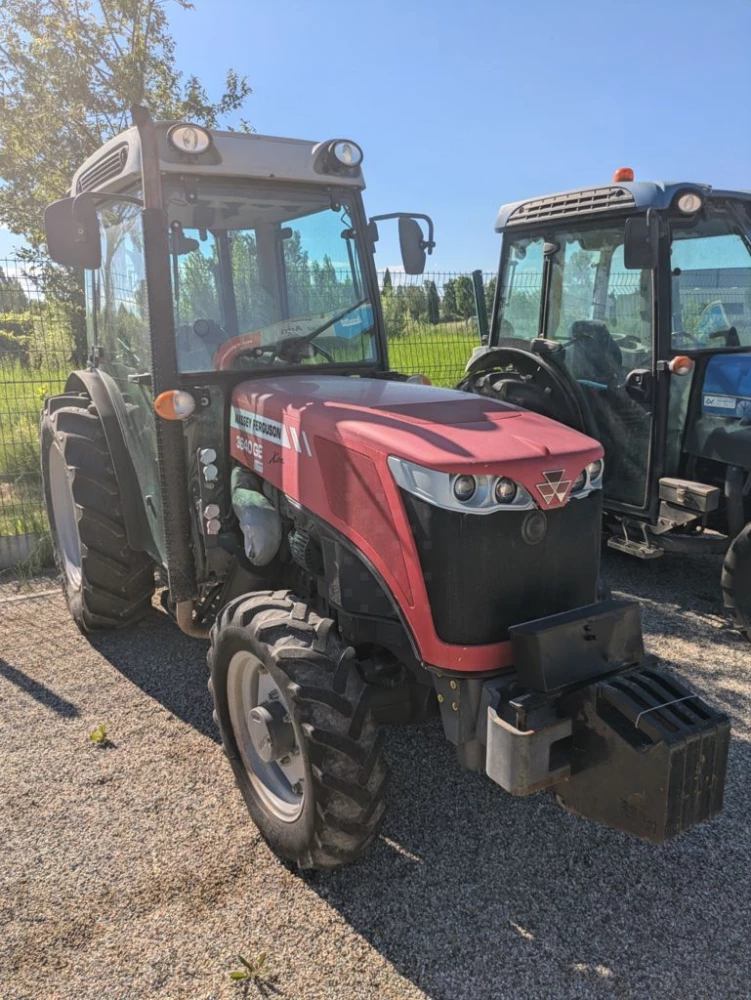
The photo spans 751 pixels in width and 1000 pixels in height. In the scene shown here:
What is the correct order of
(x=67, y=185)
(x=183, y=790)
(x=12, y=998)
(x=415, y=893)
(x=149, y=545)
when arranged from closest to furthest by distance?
(x=12, y=998), (x=415, y=893), (x=183, y=790), (x=149, y=545), (x=67, y=185)

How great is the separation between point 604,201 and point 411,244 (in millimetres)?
1936

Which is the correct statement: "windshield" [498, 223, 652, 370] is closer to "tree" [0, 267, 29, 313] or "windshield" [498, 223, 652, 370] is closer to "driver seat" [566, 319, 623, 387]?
"driver seat" [566, 319, 623, 387]

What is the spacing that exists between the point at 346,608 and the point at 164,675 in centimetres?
183

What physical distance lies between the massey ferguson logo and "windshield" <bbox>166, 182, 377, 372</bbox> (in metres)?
1.49

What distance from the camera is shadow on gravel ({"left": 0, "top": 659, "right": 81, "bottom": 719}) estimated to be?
11.9 ft

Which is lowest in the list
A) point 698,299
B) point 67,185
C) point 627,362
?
point 627,362

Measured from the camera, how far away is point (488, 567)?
7.23 feet

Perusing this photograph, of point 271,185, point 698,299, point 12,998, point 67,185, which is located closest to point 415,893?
point 12,998

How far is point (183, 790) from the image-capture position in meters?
3.00

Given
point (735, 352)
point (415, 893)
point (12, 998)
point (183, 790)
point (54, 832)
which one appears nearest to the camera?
point (12, 998)

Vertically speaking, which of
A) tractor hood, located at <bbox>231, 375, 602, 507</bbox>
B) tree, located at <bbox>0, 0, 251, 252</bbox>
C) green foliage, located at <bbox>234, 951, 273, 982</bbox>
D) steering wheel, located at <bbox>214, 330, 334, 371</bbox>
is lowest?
green foliage, located at <bbox>234, 951, 273, 982</bbox>

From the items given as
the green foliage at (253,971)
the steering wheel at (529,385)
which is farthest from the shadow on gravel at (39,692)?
the steering wheel at (529,385)

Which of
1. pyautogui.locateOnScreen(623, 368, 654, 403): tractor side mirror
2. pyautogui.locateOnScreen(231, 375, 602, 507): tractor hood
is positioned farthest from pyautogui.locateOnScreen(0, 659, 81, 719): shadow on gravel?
pyautogui.locateOnScreen(623, 368, 654, 403): tractor side mirror

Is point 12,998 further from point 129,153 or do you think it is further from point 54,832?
point 129,153
